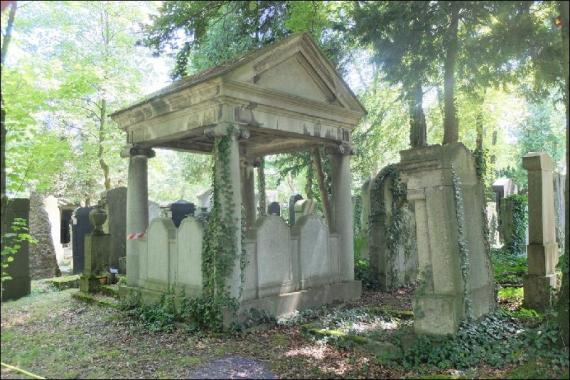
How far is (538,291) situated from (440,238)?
9.64 feet

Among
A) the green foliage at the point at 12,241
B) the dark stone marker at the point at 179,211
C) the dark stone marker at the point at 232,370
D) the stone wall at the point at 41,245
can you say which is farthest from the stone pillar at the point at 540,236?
the stone wall at the point at 41,245

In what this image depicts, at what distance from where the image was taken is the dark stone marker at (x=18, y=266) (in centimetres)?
916

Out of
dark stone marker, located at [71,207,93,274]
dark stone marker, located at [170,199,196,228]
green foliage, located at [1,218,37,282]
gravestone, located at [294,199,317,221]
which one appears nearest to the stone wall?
dark stone marker, located at [71,207,93,274]

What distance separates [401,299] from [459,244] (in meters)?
3.78

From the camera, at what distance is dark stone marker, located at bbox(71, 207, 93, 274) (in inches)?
514

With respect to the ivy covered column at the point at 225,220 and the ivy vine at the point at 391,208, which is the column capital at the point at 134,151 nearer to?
the ivy covered column at the point at 225,220

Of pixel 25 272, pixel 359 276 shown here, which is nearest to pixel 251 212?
pixel 359 276

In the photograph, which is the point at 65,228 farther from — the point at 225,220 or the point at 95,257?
the point at 225,220

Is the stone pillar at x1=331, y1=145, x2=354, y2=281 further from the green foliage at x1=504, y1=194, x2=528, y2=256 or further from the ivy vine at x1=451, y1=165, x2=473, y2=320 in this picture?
the green foliage at x1=504, y1=194, x2=528, y2=256

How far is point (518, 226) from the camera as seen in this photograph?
582 inches

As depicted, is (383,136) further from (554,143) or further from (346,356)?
(554,143)

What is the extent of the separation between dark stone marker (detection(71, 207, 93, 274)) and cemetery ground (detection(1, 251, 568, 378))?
16.8 feet

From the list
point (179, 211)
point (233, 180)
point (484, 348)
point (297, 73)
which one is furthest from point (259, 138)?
point (484, 348)

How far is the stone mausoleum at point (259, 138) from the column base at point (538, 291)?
10.5 feet
